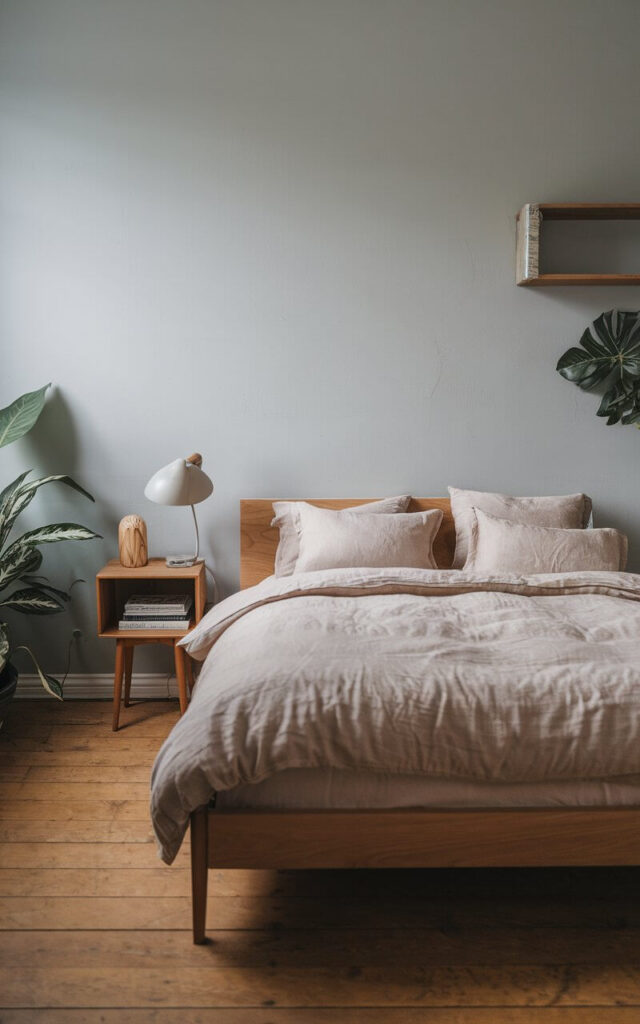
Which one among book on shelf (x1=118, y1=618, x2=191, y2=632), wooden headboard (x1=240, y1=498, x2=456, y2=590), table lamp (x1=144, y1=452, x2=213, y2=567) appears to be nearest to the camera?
table lamp (x1=144, y1=452, x2=213, y2=567)

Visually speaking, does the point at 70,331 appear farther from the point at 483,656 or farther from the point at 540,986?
the point at 540,986

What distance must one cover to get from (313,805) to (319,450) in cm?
173

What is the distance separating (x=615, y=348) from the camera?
297 centimetres

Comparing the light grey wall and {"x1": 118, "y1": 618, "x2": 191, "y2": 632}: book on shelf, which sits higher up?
the light grey wall

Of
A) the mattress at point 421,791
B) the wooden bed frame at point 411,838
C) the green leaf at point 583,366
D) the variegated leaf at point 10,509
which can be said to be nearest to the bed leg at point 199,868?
the wooden bed frame at point 411,838

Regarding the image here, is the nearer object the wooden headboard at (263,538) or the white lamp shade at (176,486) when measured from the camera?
the white lamp shade at (176,486)

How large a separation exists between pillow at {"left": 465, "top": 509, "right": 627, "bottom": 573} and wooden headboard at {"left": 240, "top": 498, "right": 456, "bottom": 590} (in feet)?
0.82

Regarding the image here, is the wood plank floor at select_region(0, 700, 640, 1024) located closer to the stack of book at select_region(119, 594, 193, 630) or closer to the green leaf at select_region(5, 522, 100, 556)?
the stack of book at select_region(119, 594, 193, 630)

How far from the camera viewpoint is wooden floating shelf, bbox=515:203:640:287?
2773 mm

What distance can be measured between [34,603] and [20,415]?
731mm

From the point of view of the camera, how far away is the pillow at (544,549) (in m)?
2.61

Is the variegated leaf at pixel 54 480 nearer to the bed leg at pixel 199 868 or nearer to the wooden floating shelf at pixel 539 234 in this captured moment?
the bed leg at pixel 199 868

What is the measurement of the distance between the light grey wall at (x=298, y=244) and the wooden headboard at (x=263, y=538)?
8 cm

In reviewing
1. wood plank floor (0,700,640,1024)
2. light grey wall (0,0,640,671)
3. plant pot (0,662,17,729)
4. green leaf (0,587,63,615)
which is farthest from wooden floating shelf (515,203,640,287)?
plant pot (0,662,17,729)
